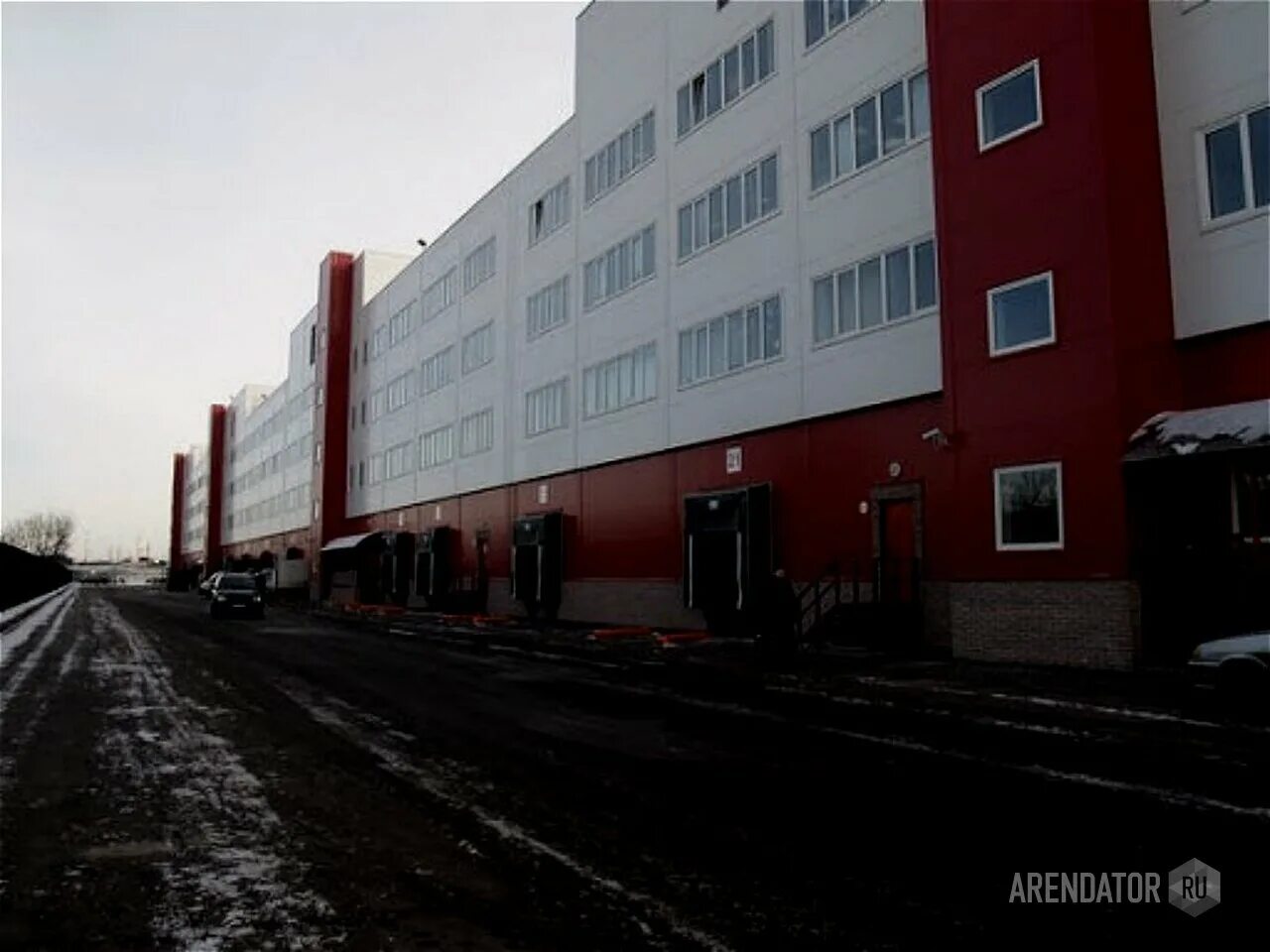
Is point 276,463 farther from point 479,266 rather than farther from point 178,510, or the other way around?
point 178,510

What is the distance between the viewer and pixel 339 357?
65375 millimetres

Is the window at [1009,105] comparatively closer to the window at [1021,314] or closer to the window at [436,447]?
the window at [1021,314]

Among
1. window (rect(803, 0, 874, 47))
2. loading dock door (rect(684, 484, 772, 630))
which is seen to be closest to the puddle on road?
loading dock door (rect(684, 484, 772, 630))

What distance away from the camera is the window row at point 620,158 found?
3089cm

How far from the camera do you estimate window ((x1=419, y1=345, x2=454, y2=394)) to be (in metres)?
46.8

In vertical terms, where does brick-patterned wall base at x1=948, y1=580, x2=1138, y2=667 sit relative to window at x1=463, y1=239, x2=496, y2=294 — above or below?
below

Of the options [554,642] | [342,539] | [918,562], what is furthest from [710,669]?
[342,539]

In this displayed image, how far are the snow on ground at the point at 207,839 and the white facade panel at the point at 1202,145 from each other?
14722mm

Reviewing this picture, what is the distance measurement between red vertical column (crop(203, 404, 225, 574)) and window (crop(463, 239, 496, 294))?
80.6 metres

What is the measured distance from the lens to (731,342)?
2594 cm

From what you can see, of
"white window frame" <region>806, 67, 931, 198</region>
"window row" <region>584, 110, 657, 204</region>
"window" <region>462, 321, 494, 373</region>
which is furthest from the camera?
"window" <region>462, 321, 494, 373</region>

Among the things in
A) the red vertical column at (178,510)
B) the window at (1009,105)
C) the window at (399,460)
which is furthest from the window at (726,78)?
the red vertical column at (178,510)

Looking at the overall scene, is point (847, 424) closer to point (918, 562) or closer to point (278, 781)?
point (918, 562)

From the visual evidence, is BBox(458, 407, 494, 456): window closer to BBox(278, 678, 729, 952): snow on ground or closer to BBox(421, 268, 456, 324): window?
BBox(421, 268, 456, 324): window
